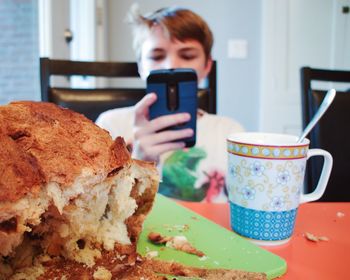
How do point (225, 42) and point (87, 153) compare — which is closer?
point (87, 153)

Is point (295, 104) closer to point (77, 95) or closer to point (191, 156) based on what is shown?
point (191, 156)

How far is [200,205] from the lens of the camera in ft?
2.45

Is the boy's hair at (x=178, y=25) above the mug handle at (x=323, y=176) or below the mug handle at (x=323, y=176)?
above

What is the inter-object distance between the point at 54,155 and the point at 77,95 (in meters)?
0.73

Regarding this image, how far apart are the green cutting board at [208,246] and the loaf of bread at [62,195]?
0.21 feet

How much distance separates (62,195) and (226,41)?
7.06 ft

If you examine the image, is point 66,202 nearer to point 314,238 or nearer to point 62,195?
point 62,195

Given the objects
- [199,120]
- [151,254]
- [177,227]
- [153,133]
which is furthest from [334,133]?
[151,254]

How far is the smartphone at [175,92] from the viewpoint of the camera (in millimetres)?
814

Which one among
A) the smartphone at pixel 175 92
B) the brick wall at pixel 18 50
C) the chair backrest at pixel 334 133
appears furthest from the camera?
the brick wall at pixel 18 50

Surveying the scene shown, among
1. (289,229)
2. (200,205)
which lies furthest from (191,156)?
(289,229)

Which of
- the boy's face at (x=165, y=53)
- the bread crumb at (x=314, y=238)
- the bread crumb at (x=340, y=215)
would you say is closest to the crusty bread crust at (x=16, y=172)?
the bread crumb at (x=314, y=238)

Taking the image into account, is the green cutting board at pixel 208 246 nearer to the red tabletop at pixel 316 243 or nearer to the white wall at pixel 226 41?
the red tabletop at pixel 316 243

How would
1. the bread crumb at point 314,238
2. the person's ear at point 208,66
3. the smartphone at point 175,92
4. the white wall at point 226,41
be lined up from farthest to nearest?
the white wall at point 226,41 → the person's ear at point 208,66 → the smartphone at point 175,92 → the bread crumb at point 314,238
